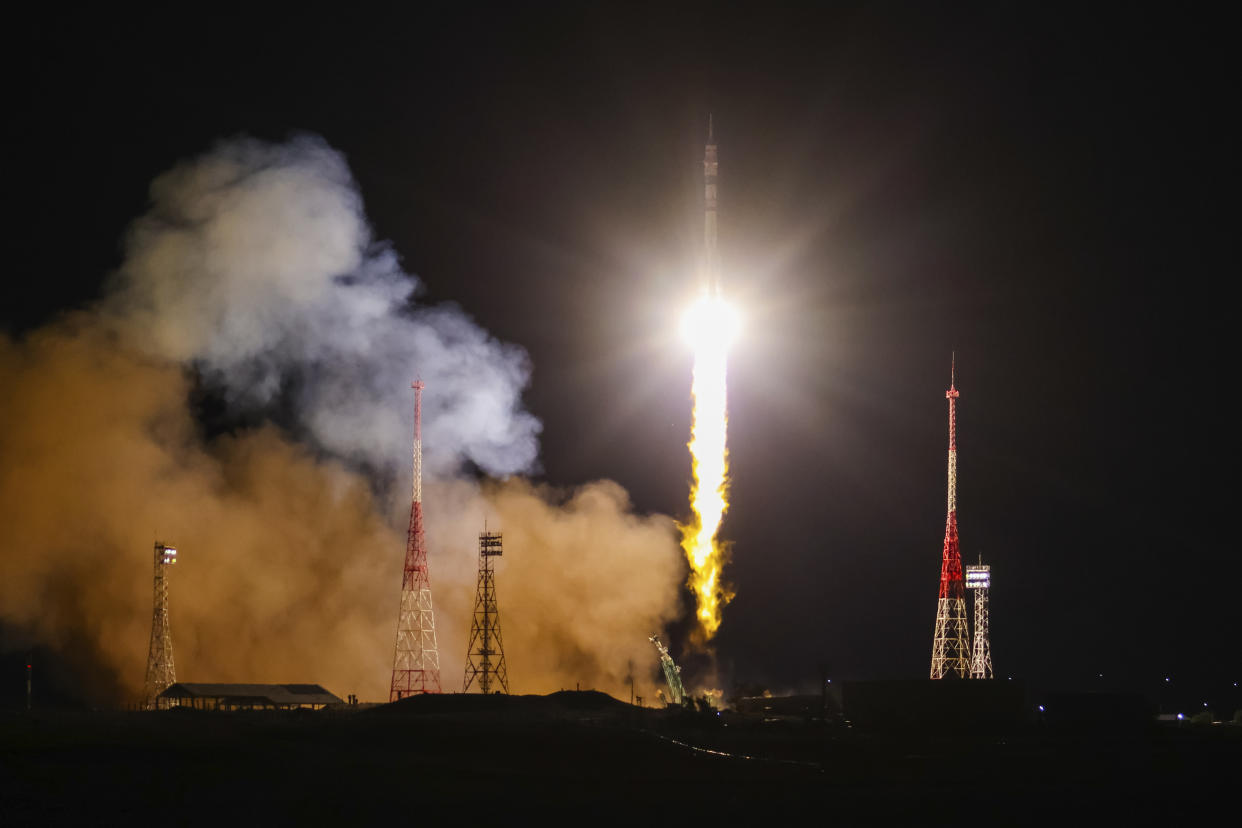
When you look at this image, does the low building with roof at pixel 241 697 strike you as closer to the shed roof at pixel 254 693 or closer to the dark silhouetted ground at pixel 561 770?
the shed roof at pixel 254 693

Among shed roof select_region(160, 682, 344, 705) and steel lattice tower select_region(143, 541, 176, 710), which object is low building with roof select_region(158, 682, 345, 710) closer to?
shed roof select_region(160, 682, 344, 705)

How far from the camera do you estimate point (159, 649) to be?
10175 cm

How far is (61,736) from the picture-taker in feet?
255

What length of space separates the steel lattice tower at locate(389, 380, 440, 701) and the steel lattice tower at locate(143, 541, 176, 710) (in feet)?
43.3

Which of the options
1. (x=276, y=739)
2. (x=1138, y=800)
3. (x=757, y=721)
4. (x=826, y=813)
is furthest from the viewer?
(x=757, y=721)

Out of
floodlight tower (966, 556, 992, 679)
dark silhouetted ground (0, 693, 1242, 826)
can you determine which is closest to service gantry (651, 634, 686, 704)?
dark silhouetted ground (0, 693, 1242, 826)

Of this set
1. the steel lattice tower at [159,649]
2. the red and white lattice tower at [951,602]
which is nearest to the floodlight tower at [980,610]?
the red and white lattice tower at [951,602]

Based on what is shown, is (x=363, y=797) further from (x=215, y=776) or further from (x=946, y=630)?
(x=946, y=630)

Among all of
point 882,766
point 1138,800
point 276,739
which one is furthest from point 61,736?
point 1138,800

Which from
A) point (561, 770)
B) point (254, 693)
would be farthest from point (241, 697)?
point (561, 770)

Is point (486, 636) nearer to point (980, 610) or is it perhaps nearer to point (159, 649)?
point (159, 649)

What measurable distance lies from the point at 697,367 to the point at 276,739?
33084 millimetres

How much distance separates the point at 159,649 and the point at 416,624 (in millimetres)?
15547

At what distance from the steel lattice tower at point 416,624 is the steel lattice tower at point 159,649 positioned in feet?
43.3
